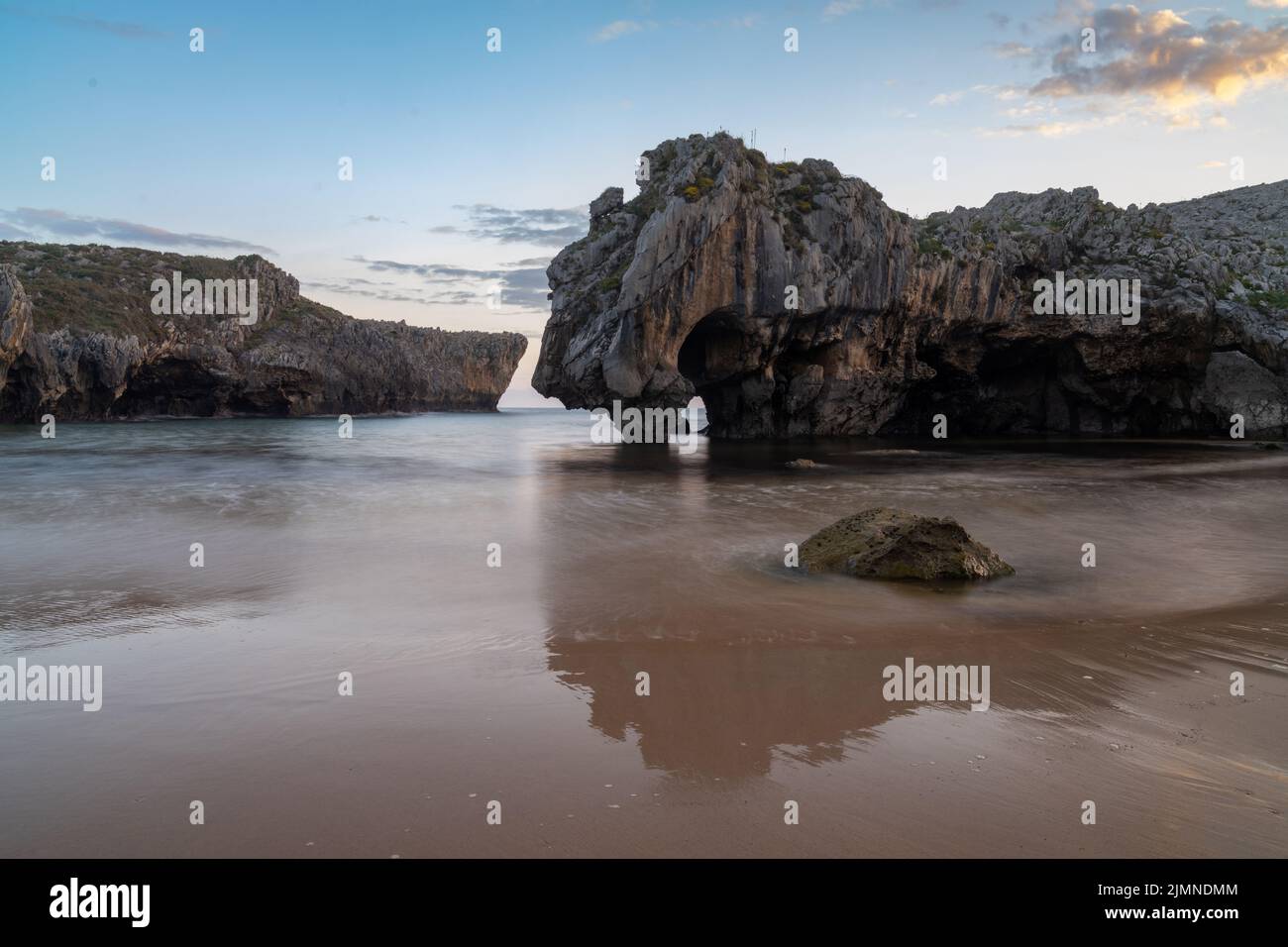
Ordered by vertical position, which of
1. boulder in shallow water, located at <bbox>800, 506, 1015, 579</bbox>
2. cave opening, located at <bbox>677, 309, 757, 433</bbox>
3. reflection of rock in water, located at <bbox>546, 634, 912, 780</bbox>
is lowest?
reflection of rock in water, located at <bbox>546, 634, 912, 780</bbox>

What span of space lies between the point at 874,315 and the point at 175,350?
2731 inches

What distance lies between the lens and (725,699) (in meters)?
6.27

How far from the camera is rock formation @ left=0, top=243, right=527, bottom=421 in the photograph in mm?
62094

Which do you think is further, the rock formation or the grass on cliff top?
the grass on cliff top

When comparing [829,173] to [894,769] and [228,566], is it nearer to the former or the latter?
[228,566]

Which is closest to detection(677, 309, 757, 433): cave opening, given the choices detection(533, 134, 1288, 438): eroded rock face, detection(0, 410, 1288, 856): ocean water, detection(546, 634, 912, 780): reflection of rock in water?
detection(533, 134, 1288, 438): eroded rock face

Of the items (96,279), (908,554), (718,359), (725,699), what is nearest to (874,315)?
(718,359)

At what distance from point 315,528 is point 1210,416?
48.5m

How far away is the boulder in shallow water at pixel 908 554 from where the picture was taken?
10914 mm

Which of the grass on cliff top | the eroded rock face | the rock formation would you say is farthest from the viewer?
the grass on cliff top

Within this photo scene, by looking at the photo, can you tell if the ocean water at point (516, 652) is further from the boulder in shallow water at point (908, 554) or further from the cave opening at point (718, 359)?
the cave opening at point (718, 359)

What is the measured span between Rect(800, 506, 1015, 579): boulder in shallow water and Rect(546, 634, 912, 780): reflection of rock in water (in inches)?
145

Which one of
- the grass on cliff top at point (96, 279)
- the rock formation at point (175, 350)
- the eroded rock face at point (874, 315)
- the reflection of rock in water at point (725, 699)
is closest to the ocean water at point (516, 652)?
the reflection of rock in water at point (725, 699)

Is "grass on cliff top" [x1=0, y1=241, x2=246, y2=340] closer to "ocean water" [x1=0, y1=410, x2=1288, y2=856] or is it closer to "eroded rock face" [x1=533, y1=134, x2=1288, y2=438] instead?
"eroded rock face" [x1=533, y1=134, x2=1288, y2=438]
